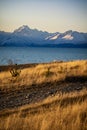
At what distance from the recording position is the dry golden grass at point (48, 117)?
7.86 m

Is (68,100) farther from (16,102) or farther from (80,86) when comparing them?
(80,86)

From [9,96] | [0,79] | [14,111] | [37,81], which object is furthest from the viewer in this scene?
[0,79]

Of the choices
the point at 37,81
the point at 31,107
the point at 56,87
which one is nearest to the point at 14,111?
the point at 31,107

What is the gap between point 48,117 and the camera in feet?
27.6

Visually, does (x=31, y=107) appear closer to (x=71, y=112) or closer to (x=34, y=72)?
(x=71, y=112)

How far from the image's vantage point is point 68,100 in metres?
10.6

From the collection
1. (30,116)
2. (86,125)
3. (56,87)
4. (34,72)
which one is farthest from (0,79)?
(86,125)

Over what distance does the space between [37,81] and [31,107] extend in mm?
5781

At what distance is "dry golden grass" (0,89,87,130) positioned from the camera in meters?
7.86

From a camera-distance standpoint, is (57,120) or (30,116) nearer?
(57,120)

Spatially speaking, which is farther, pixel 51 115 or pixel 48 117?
pixel 51 115

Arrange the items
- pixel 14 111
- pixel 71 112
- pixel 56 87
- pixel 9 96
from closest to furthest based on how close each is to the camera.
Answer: pixel 71 112 < pixel 14 111 < pixel 9 96 < pixel 56 87

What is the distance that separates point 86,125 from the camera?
7.89 metres

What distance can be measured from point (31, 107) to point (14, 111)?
64 centimetres
